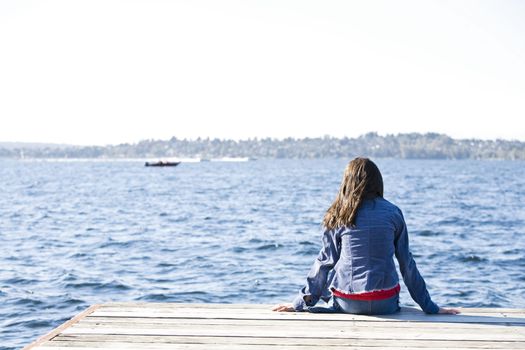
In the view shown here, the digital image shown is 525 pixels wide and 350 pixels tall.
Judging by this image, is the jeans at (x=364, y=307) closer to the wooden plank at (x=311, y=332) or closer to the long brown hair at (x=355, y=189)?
the wooden plank at (x=311, y=332)

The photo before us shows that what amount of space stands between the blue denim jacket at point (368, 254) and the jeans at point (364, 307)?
12 cm

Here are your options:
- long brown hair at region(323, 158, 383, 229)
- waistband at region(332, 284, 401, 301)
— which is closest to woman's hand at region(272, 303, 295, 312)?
waistband at region(332, 284, 401, 301)

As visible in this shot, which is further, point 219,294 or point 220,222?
point 220,222

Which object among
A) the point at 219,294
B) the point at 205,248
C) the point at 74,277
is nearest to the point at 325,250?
the point at 219,294

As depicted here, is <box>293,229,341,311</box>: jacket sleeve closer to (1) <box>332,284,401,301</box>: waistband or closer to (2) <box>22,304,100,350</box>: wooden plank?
(1) <box>332,284,401,301</box>: waistband

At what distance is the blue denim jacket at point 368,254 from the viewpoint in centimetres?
641

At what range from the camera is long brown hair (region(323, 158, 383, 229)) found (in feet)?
21.0

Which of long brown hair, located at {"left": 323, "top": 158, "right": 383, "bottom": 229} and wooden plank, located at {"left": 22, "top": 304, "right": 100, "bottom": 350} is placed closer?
wooden plank, located at {"left": 22, "top": 304, "right": 100, "bottom": 350}

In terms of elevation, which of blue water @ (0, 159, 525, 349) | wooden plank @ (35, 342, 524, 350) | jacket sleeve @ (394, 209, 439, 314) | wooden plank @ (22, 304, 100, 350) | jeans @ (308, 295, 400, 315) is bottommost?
blue water @ (0, 159, 525, 349)

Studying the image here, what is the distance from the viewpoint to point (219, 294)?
600 inches

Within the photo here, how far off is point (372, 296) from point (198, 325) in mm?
1523

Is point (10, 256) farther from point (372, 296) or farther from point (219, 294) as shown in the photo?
point (372, 296)

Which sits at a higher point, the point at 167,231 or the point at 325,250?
the point at 325,250

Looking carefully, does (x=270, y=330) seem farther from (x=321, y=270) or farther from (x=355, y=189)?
(x=355, y=189)
